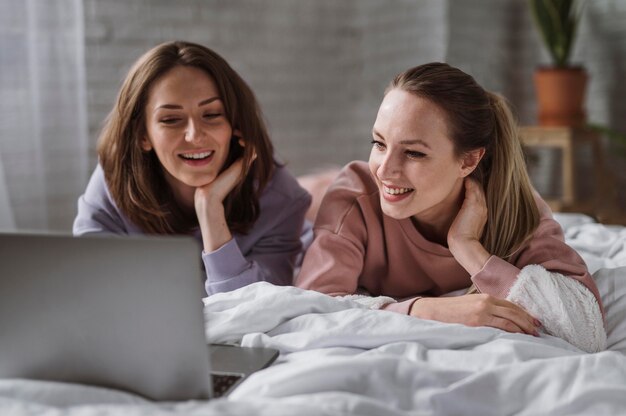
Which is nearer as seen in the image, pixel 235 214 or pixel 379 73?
pixel 235 214

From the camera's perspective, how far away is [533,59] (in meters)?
3.56

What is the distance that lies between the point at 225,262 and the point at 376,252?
0.33m

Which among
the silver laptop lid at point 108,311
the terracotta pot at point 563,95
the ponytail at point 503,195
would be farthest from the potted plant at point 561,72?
the silver laptop lid at point 108,311

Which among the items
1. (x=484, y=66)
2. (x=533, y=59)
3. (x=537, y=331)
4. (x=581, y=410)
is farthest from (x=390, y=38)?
(x=581, y=410)

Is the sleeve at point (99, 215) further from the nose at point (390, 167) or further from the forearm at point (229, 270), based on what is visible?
the nose at point (390, 167)

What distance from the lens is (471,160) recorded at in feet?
4.63

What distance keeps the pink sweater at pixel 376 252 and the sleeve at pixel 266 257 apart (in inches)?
6.7

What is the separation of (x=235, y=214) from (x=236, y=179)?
4.1 inches

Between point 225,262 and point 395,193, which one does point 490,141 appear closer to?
point 395,193

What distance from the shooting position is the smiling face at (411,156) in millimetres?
1337

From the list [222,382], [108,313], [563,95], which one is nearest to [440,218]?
[222,382]

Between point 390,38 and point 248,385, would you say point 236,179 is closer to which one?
point 248,385

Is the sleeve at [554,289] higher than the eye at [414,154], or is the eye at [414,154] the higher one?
the eye at [414,154]

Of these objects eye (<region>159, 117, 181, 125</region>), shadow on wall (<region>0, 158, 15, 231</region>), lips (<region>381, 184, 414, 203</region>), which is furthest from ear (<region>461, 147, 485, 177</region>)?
shadow on wall (<region>0, 158, 15, 231</region>)
